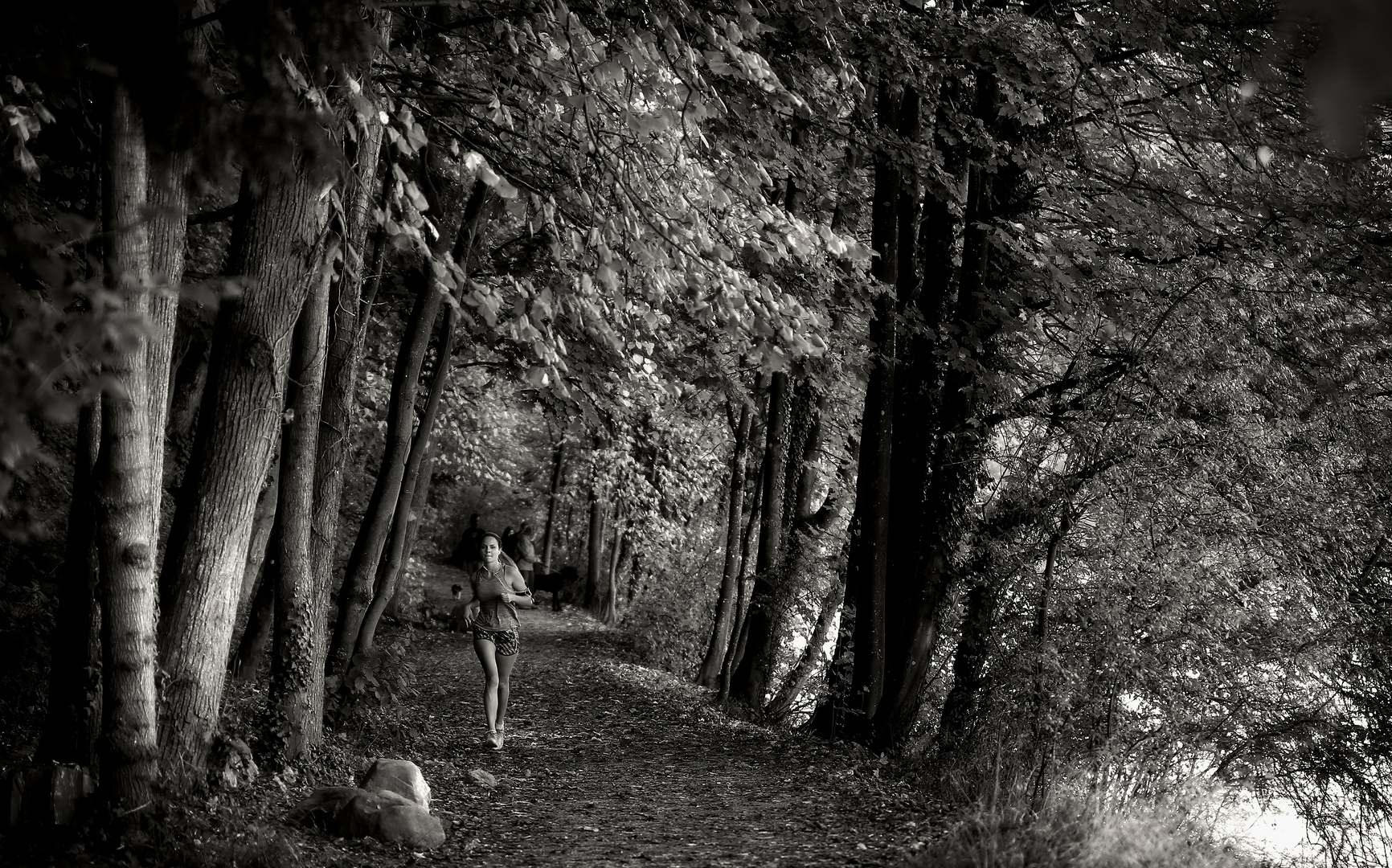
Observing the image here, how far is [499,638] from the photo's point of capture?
9953 millimetres

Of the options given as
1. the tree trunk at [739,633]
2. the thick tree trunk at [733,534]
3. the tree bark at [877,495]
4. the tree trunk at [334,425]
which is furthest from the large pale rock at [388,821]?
the thick tree trunk at [733,534]

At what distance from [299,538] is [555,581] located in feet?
77.0

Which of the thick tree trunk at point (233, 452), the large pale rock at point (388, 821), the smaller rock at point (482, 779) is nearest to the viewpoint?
the thick tree trunk at point (233, 452)

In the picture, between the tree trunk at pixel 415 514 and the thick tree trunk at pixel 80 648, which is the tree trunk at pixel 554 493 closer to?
the tree trunk at pixel 415 514

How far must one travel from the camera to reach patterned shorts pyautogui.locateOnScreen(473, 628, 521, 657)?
9.95 meters

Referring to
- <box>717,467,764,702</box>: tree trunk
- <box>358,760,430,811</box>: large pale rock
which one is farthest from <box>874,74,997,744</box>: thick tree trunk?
<box>717,467,764,702</box>: tree trunk

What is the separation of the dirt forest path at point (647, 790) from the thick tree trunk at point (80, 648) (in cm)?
207

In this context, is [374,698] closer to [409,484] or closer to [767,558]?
[409,484]

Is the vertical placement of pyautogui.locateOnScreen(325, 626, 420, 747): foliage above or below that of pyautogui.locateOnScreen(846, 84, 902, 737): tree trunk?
below

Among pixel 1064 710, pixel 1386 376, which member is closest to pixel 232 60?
pixel 1064 710

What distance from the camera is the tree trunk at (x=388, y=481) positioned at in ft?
32.5

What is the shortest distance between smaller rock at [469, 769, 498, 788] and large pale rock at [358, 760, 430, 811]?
1.48 metres

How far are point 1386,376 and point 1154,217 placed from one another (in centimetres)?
226

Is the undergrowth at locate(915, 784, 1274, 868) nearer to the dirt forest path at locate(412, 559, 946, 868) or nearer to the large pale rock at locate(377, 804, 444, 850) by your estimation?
the dirt forest path at locate(412, 559, 946, 868)
